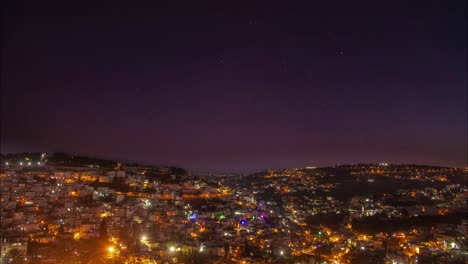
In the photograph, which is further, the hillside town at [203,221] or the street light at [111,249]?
the hillside town at [203,221]

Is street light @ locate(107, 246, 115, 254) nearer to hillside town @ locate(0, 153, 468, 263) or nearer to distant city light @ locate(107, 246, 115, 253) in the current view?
distant city light @ locate(107, 246, 115, 253)

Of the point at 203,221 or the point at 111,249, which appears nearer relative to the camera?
the point at 111,249

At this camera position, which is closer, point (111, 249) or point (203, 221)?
point (111, 249)

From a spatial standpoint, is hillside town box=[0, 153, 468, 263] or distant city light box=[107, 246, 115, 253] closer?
distant city light box=[107, 246, 115, 253]

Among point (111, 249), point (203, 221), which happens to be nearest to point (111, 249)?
point (111, 249)

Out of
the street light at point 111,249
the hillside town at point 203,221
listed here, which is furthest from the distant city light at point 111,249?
the hillside town at point 203,221

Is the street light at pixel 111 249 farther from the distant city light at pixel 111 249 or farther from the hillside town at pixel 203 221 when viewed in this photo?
the hillside town at pixel 203 221

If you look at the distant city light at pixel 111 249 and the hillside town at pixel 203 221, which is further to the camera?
the hillside town at pixel 203 221

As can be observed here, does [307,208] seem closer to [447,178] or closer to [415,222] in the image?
[415,222]

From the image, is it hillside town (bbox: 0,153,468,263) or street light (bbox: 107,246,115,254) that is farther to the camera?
hillside town (bbox: 0,153,468,263)

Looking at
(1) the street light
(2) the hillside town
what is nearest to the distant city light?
(1) the street light

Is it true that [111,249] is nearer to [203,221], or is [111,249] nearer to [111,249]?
[111,249]
